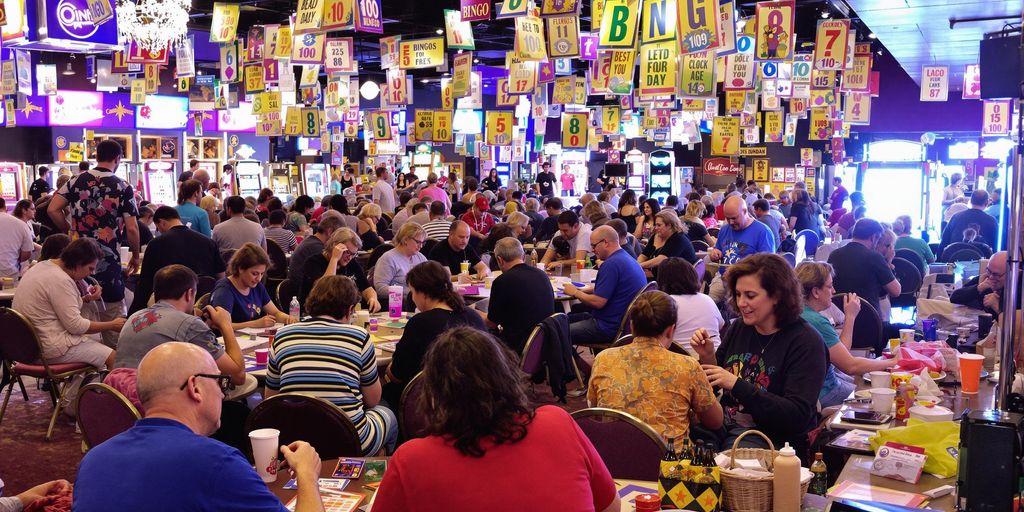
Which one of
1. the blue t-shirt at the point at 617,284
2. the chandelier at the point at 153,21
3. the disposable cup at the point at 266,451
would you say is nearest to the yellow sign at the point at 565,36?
the blue t-shirt at the point at 617,284

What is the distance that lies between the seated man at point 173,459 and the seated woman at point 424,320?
2370mm

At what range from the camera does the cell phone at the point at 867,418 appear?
154 inches

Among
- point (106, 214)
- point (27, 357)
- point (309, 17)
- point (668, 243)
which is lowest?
point (27, 357)

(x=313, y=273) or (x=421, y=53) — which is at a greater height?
(x=421, y=53)

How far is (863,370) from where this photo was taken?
4785 millimetres

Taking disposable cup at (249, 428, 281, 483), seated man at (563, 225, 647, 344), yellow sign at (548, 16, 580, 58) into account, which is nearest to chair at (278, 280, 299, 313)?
seated man at (563, 225, 647, 344)

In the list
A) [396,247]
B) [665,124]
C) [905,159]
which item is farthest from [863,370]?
[905,159]

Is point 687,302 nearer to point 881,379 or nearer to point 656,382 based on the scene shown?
point 881,379

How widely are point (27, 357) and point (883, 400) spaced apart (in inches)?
204

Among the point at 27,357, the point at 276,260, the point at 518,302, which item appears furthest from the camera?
the point at 276,260

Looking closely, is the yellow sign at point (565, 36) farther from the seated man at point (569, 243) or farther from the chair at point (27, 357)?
the chair at point (27, 357)

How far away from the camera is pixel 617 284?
7512mm

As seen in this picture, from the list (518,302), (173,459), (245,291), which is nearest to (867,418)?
(173,459)

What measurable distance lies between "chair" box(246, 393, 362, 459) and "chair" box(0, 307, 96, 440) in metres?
3.00
